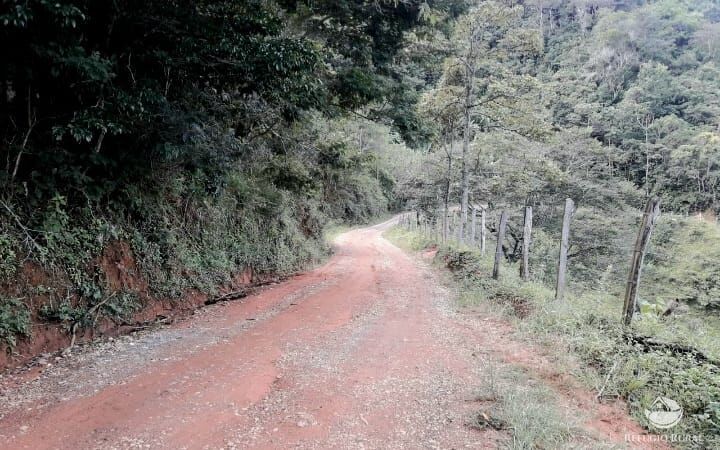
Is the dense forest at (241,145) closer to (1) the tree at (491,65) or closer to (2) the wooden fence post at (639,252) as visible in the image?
(1) the tree at (491,65)

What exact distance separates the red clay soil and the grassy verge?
11.9 inches

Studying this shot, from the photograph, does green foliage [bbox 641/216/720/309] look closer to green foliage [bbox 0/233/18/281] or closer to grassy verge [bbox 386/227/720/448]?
grassy verge [bbox 386/227/720/448]

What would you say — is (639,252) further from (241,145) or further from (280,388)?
(241,145)

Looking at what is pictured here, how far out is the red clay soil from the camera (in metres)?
3.54

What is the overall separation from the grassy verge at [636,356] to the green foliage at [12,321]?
253 inches

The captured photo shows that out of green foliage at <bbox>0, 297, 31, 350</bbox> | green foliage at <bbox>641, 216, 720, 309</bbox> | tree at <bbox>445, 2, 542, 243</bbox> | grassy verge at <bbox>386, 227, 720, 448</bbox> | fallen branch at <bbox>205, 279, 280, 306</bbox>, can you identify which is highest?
tree at <bbox>445, 2, 542, 243</bbox>

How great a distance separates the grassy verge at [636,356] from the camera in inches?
153

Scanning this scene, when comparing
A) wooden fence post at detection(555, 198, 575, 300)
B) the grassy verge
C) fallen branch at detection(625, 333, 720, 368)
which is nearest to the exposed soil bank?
the grassy verge

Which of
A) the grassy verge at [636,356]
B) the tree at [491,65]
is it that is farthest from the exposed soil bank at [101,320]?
the tree at [491,65]

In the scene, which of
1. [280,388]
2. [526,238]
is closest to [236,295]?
[280,388]

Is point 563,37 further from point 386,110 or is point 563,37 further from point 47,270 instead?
point 47,270

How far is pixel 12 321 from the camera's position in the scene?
193 inches

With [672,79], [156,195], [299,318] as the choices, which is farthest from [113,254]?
[672,79]

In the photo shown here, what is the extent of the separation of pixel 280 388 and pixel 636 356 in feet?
13.0
